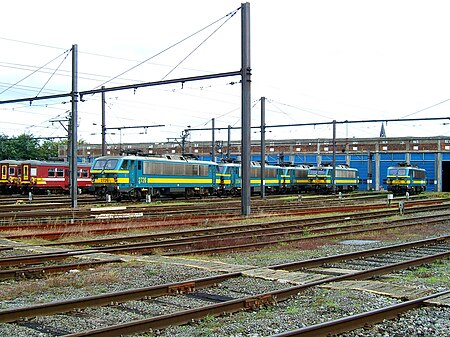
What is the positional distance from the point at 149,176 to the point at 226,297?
30888 mm

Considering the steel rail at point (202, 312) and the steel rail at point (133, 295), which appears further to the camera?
the steel rail at point (133, 295)

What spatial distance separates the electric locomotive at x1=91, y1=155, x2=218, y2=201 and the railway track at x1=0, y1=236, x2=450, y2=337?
84.7 feet

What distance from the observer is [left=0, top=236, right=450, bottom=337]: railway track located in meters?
6.85

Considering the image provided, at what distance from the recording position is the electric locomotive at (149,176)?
3694cm

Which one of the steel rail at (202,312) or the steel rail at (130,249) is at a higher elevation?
the steel rail at (202,312)

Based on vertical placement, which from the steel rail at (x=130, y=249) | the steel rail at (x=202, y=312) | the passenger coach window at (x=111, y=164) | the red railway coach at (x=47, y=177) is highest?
the passenger coach window at (x=111, y=164)

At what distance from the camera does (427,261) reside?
12.7 meters

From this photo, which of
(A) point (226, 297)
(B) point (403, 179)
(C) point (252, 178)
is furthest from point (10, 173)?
(A) point (226, 297)

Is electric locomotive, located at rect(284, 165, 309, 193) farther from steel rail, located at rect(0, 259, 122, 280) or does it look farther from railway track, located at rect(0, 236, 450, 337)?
steel rail, located at rect(0, 259, 122, 280)

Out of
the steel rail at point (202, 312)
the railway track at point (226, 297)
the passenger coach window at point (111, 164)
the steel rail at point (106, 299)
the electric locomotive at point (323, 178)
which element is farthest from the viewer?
Result: the electric locomotive at point (323, 178)

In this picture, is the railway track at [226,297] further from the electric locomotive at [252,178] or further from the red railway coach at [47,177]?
the red railway coach at [47,177]

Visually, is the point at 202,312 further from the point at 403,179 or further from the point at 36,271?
the point at 403,179

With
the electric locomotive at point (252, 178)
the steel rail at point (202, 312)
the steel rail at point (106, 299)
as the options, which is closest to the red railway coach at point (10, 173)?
the electric locomotive at point (252, 178)

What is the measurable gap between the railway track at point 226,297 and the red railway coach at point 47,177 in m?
41.3
